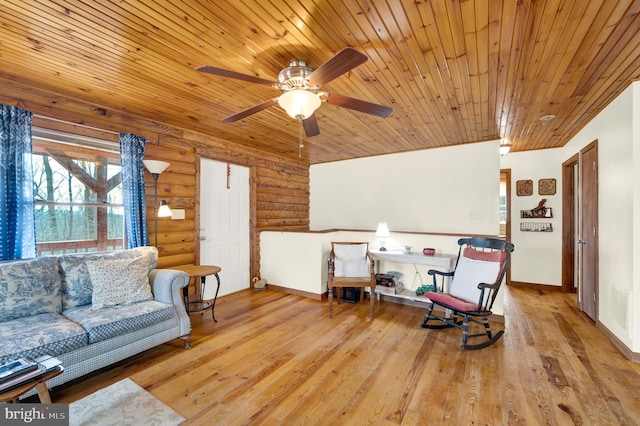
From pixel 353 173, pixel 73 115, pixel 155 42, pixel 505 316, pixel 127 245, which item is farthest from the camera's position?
pixel 353 173

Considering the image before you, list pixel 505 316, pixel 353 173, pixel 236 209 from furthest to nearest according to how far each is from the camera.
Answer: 1. pixel 353 173
2. pixel 236 209
3. pixel 505 316

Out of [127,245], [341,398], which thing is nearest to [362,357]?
[341,398]

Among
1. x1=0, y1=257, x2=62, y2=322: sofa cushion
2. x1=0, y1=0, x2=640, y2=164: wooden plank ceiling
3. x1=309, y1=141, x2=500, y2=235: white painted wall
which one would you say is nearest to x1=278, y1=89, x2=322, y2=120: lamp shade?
x1=0, y1=0, x2=640, y2=164: wooden plank ceiling

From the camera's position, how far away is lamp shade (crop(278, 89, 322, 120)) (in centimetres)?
195

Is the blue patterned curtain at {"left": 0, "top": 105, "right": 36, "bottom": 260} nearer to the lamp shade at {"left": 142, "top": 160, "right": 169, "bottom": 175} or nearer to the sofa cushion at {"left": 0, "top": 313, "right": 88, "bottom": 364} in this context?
the sofa cushion at {"left": 0, "top": 313, "right": 88, "bottom": 364}

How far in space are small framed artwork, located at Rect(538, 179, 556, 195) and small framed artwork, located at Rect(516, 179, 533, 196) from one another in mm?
124

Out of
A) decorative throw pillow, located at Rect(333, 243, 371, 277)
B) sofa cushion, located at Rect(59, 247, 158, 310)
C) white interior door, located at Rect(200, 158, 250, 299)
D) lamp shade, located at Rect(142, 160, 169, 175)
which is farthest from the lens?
white interior door, located at Rect(200, 158, 250, 299)

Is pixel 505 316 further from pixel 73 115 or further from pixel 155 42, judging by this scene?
pixel 73 115

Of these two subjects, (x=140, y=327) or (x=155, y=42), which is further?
(x=140, y=327)

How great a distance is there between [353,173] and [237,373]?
4.02m

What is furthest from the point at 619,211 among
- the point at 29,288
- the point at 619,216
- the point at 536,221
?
the point at 29,288

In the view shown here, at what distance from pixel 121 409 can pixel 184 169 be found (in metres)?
2.74

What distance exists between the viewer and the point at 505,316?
364cm

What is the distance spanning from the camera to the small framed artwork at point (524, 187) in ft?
16.3
